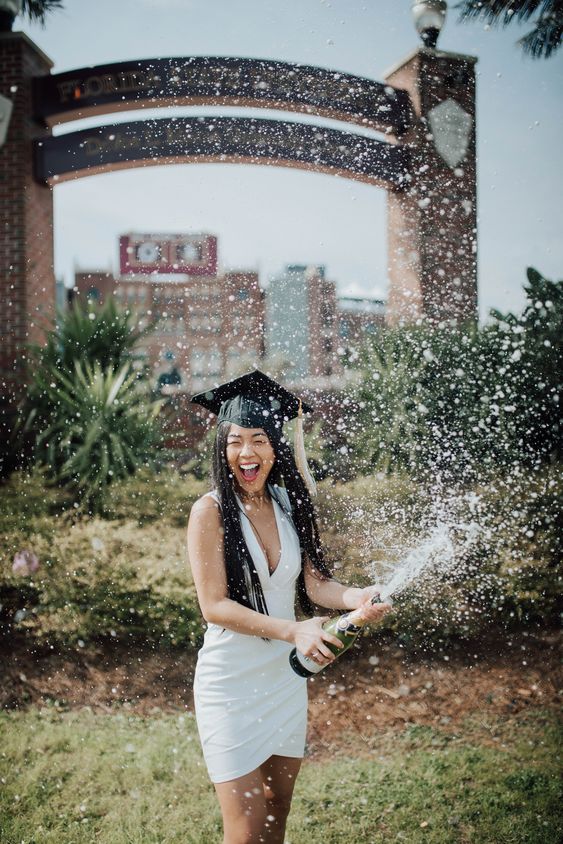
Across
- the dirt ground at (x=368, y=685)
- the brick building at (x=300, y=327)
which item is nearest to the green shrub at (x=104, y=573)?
the dirt ground at (x=368, y=685)

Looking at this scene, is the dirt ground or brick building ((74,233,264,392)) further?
brick building ((74,233,264,392))

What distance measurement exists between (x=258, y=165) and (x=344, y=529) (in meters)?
2.55

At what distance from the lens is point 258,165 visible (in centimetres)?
419

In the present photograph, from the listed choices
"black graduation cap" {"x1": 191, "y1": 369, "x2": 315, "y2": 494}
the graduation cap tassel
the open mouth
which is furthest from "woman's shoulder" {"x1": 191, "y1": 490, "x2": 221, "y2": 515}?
the graduation cap tassel

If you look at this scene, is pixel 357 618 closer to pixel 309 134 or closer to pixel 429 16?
pixel 429 16

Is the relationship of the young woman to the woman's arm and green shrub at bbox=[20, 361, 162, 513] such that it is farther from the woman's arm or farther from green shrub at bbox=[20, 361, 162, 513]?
green shrub at bbox=[20, 361, 162, 513]

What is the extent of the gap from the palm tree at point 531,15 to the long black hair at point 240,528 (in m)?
2.90

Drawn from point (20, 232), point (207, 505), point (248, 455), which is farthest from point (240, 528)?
point (20, 232)

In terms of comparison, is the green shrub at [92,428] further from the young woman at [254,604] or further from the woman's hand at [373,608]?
the woman's hand at [373,608]

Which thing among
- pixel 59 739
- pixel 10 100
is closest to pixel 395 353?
pixel 59 739

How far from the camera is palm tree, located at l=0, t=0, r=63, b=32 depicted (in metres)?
4.48

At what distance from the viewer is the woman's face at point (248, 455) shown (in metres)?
1.82

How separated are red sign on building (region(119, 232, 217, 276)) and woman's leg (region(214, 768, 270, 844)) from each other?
3288mm

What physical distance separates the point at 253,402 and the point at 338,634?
2.35 ft
